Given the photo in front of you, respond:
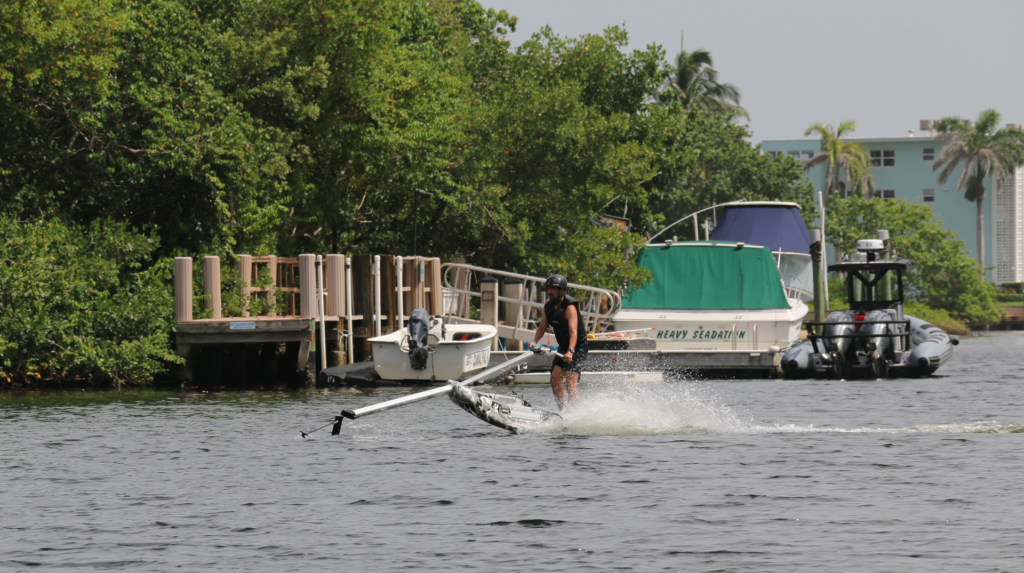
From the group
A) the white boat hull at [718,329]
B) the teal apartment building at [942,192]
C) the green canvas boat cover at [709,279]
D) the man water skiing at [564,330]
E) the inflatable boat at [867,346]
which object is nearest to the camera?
the man water skiing at [564,330]

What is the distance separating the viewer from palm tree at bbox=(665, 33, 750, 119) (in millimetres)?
69562

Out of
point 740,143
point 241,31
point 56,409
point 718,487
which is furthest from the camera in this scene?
point 740,143

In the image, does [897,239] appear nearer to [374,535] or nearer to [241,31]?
[241,31]

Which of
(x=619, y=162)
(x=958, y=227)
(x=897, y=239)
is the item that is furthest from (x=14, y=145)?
(x=958, y=227)

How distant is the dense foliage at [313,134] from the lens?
Result: 83.7 ft

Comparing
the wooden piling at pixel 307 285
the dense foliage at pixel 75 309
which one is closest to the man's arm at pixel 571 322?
the wooden piling at pixel 307 285

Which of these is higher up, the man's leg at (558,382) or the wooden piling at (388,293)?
the wooden piling at (388,293)

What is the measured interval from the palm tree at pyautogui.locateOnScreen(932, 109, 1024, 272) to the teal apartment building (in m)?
4.58

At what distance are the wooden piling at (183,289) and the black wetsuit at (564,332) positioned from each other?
1088 cm

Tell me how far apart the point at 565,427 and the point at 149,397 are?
30.0ft

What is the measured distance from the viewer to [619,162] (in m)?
32.8

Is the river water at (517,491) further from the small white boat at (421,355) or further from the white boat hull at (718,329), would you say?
the white boat hull at (718,329)

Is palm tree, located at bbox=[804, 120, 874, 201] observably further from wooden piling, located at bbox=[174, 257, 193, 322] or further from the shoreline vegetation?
wooden piling, located at bbox=[174, 257, 193, 322]

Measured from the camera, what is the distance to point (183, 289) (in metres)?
24.3
